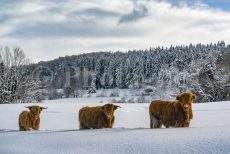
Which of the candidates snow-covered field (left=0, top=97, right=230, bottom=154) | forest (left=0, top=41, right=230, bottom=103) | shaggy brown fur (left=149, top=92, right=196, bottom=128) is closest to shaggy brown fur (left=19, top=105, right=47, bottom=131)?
snow-covered field (left=0, top=97, right=230, bottom=154)

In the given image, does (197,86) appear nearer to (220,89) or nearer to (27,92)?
(220,89)

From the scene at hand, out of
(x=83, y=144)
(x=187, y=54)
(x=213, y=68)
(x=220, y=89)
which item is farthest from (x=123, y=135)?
(x=187, y=54)

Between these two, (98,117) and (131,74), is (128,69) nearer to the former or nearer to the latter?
(131,74)

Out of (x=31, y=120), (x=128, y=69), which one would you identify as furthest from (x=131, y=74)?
(x=31, y=120)

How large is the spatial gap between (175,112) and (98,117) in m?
2.78

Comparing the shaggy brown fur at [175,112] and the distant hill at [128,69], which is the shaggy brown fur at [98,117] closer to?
the shaggy brown fur at [175,112]

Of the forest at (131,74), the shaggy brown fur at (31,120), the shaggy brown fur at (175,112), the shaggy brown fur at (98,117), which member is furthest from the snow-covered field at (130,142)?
the forest at (131,74)

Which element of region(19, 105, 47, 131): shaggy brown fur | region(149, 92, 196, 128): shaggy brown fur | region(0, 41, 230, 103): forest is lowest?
region(19, 105, 47, 131): shaggy brown fur

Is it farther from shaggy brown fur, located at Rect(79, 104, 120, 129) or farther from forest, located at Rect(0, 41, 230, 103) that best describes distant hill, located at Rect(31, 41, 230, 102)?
shaggy brown fur, located at Rect(79, 104, 120, 129)

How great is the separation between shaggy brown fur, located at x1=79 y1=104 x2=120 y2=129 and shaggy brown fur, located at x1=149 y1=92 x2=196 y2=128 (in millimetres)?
1315

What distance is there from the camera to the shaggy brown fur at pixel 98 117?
12328 mm

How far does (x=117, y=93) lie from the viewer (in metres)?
88.3

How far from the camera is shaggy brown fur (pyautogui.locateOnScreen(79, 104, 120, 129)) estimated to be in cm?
1233

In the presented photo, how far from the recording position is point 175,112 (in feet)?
35.2
